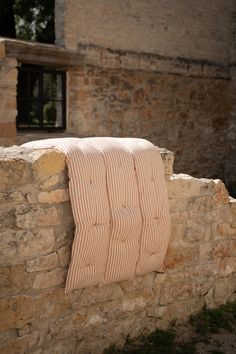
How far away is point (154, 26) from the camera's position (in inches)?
343

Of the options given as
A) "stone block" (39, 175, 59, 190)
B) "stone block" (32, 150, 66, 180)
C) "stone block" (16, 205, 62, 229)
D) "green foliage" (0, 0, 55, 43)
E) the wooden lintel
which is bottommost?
"stone block" (16, 205, 62, 229)

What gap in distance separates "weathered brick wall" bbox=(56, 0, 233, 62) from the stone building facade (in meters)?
0.02

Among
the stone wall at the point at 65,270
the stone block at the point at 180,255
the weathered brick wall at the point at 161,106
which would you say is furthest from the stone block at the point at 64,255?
the weathered brick wall at the point at 161,106

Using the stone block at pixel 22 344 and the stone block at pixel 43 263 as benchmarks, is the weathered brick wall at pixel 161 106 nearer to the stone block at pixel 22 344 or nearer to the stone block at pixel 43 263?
the stone block at pixel 43 263

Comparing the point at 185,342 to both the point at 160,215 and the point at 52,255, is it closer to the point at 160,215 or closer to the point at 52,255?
the point at 160,215

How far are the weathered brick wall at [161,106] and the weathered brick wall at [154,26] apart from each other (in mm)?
316

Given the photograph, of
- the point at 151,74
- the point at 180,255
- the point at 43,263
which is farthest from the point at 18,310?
the point at 151,74

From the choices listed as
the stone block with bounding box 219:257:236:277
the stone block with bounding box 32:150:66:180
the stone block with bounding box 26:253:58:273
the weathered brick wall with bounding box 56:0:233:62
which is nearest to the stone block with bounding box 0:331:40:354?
the stone block with bounding box 26:253:58:273

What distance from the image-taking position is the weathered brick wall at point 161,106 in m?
7.86

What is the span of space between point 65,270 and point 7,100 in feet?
15.2

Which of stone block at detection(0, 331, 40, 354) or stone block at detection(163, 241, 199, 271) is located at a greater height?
stone block at detection(163, 241, 199, 271)

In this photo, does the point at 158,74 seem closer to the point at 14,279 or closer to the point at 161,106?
the point at 161,106

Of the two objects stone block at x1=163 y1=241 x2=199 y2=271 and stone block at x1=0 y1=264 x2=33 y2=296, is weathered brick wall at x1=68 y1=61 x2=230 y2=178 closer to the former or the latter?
stone block at x1=163 y1=241 x2=199 y2=271

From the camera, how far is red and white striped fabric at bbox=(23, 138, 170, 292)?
2.67m
